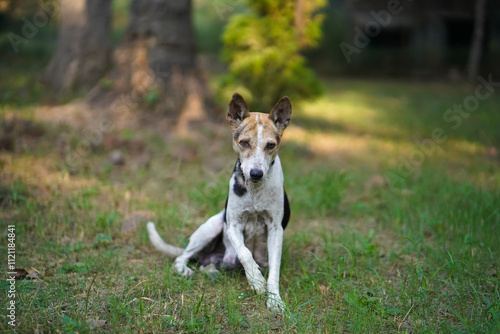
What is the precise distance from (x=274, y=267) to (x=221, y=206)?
1949 millimetres

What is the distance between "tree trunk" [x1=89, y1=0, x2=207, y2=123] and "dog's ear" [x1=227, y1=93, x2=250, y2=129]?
432cm

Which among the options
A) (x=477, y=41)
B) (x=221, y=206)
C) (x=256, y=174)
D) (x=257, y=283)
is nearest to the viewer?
(x=256, y=174)

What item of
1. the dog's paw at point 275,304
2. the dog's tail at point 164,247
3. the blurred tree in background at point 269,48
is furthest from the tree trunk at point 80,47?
the dog's paw at point 275,304

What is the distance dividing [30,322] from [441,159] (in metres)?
7.06

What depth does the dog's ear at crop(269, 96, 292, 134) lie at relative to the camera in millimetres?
3559

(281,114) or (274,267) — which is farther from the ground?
(281,114)

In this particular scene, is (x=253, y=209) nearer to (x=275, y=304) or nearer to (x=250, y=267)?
(x=250, y=267)

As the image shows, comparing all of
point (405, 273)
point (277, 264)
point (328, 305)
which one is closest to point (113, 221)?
point (277, 264)

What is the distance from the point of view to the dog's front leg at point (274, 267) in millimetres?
3229

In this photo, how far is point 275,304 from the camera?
3.22 m

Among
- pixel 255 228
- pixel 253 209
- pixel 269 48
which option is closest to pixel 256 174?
pixel 253 209

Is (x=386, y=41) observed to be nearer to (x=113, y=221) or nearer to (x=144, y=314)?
(x=113, y=221)

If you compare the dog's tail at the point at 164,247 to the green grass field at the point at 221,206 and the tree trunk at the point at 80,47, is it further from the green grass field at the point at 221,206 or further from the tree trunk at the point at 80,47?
the tree trunk at the point at 80,47

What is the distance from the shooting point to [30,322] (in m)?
2.80
